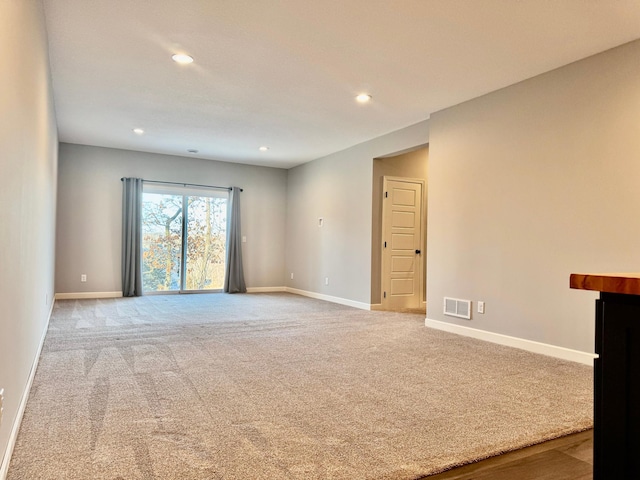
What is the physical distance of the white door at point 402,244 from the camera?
261 inches

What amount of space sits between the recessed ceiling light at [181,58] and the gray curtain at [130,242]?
426 cm

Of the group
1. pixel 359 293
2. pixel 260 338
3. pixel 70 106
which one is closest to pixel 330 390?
pixel 260 338

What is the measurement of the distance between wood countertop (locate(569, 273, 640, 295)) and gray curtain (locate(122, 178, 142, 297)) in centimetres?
752

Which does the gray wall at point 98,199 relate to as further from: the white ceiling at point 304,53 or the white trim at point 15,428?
the white trim at point 15,428

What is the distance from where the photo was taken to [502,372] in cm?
330

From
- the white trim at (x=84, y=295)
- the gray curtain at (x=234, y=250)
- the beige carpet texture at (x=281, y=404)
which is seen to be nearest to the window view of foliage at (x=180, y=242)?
the gray curtain at (x=234, y=250)

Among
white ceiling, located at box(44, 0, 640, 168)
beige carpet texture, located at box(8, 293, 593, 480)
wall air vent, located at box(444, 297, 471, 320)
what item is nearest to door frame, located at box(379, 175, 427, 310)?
white ceiling, located at box(44, 0, 640, 168)

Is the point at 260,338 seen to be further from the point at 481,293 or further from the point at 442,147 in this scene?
the point at 442,147

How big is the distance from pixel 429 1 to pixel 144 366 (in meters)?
3.25

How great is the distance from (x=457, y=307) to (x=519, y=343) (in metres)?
0.81

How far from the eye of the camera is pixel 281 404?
2.53 m

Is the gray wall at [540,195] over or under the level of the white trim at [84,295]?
over

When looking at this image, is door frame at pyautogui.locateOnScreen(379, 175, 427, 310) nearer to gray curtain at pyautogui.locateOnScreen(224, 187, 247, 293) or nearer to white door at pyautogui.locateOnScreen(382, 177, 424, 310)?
white door at pyautogui.locateOnScreen(382, 177, 424, 310)

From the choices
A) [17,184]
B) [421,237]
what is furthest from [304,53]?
[421,237]
